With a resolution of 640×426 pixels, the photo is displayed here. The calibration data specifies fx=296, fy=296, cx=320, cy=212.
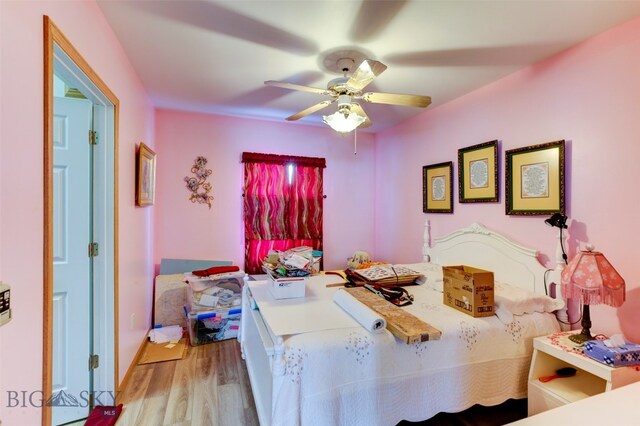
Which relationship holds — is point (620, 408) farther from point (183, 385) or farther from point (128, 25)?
point (128, 25)

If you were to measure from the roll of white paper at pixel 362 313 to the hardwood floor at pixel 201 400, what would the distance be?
Answer: 0.83 m

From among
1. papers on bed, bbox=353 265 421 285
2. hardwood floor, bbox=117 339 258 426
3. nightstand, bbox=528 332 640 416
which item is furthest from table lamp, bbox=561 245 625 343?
hardwood floor, bbox=117 339 258 426

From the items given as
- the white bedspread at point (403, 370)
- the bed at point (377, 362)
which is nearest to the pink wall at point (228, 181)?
the bed at point (377, 362)

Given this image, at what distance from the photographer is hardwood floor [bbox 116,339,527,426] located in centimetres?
194

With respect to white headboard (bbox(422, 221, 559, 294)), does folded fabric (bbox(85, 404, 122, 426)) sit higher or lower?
lower

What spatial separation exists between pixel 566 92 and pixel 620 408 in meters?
2.05

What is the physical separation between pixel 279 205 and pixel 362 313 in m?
2.52

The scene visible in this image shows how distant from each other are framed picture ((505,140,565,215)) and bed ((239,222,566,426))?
17.2 inches

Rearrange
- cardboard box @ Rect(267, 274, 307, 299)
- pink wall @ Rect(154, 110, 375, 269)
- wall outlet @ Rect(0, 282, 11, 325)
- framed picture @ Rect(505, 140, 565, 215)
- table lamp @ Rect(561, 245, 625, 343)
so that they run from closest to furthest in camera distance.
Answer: wall outlet @ Rect(0, 282, 11, 325)
table lamp @ Rect(561, 245, 625, 343)
cardboard box @ Rect(267, 274, 307, 299)
framed picture @ Rect(505, 140, 565, 215)
pink wall @ Rect(154, 110, 375, 269)

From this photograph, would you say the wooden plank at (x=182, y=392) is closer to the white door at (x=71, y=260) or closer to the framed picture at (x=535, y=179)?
the white door at (x=71, y=260)

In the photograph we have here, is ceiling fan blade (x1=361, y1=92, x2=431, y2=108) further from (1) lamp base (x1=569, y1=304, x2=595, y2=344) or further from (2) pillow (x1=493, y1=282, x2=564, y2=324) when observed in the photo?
(1) lamp base (x1=569, y1=304, x2=595, y2=344)

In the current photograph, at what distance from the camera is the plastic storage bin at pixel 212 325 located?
10.00ft

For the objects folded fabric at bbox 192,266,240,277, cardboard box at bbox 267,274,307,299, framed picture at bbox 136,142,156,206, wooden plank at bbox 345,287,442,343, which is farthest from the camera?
folded fabric at bbox 192,266,240,277

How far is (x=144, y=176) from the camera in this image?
9.02 ft
